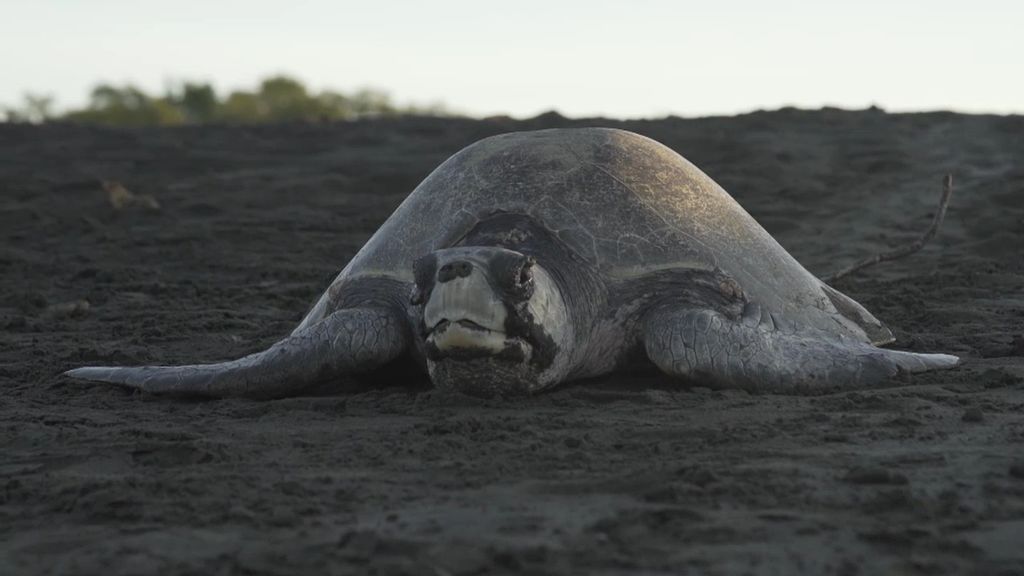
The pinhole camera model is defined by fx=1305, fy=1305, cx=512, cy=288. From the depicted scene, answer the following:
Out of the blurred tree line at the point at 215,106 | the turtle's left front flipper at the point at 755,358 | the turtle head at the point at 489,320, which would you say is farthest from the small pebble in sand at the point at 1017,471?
the blurred tree line at the point at 215,106

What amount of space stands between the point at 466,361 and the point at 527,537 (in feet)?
4.89

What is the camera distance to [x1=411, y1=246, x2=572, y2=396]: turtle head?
12.9ft

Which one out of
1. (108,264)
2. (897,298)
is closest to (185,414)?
(897,298)

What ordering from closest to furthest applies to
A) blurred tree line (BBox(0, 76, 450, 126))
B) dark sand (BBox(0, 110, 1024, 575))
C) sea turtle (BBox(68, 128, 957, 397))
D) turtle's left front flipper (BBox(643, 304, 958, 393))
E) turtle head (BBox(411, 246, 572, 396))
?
dark sand (BBox(0, 110, 1024, 575)) < turtle head (BBox(411, 246, 572, 396)) < sea turtle (BBox(68, 128, 957, 397)) < turtle's left front flipper (BBox(643, 304, 958, 393)) < blurred tree line (BBox(0, 76, 450, 126))

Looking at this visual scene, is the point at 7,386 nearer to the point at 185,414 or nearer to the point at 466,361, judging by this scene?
the point at 185,414

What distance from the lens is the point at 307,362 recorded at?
4.52 m

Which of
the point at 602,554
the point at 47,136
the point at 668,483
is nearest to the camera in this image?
the point at 602,554

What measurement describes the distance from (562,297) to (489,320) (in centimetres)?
49

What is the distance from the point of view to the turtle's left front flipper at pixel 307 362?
4500 millimetres

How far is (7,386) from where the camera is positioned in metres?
4.86

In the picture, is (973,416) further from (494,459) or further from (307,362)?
(307,362)

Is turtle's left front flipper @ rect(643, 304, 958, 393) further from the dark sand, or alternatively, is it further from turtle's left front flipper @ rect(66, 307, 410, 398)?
turtle's left front flipper @ rect(66, 307, 410, 398)

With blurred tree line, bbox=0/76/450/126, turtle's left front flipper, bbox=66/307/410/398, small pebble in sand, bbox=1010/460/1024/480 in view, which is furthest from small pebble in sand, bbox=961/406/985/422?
blurred tree line, bbox=0/76/450/126

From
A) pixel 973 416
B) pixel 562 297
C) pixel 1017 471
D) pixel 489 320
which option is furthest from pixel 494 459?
pixel 973 416
